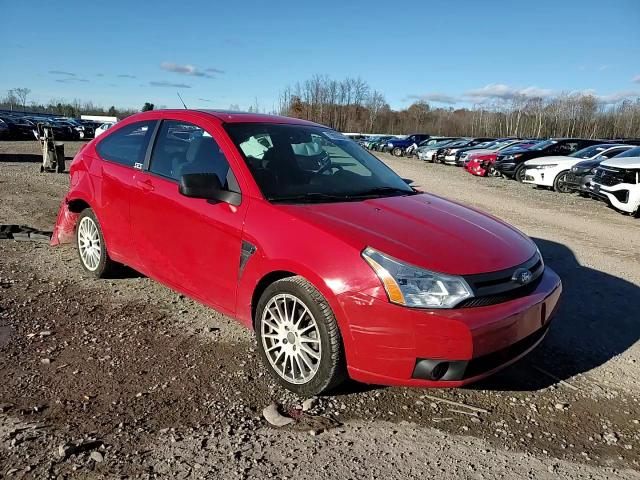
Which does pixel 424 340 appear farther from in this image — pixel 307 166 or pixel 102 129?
pixel 102 129

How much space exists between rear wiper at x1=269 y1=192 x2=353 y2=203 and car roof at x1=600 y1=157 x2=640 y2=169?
30.7ft

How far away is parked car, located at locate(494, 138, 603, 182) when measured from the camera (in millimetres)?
18156

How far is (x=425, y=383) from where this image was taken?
8.93ft

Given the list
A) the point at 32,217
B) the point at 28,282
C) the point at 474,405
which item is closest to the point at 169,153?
the point at 28,282

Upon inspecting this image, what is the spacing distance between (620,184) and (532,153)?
8.00 m

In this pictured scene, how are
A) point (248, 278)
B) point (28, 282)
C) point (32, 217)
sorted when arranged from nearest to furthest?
1. point (248, 278)
2. point (28, 282)
3. point (32, 217)

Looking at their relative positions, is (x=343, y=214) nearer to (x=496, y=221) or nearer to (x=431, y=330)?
(x=431, y=330)

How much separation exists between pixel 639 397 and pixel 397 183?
7.50ft

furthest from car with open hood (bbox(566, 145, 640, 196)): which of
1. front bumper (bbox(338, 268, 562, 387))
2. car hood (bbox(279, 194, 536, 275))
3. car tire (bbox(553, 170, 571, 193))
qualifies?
front bumper (bbox(338, 268, 562, 387))

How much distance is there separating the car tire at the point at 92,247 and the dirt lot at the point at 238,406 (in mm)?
220

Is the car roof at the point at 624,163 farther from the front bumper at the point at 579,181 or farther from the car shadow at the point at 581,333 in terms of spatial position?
the car shadow at the point at 581,333

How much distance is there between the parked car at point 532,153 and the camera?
59.6 feet

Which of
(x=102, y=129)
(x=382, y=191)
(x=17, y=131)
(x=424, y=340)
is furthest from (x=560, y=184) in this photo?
(x=17, y=131)

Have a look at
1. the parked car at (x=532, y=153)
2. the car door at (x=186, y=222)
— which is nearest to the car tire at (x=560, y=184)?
the parked car at (x=532, y=153)
